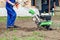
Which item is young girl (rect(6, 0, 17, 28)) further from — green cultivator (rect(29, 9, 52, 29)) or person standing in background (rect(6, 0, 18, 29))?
green cultivator (rect(29, 9, 52, 29))

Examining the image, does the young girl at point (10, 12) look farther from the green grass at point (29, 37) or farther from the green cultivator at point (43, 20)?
the green grass at point (29, 37)

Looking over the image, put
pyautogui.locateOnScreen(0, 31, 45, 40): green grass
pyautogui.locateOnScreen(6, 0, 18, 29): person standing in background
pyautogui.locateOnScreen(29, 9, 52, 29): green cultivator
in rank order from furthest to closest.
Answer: pyautogui.locateOnScreen(6, 0, 18, 29): person standing in background < pyautogui.locateOnScreen(29, 9, 52, 29): green cultivator < pyautogui.locateOnScreen(0, 31, 45, 40): green grass

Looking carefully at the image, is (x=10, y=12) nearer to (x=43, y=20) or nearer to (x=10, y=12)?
(x=10, y=12)

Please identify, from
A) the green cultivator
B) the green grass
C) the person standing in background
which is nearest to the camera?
the green grass

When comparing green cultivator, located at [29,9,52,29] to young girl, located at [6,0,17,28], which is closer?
green cultivator, located at [29,9,52,29]

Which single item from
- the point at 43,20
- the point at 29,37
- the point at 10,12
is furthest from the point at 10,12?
the point at 29,37

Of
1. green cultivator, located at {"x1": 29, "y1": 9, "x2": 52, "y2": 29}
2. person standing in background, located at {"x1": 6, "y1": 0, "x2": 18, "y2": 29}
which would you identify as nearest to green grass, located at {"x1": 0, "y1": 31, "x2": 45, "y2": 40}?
green cultivator, located at {"x1": 29, "y1": 9, "x2": 52, "y2": 29}

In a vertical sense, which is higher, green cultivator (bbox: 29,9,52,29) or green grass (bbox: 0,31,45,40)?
green cultivator (bbox: 29,9,52,29)

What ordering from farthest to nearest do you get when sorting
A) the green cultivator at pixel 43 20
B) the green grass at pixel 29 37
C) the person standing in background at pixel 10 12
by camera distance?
the person standing in background at pixel 10 12 < the green cultivator at pixel 43 20 < the green grass at pixel 29 37

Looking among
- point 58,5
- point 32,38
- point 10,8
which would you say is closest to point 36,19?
point 10,8

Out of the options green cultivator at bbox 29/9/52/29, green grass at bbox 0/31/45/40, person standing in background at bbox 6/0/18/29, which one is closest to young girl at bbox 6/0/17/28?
person standing in background at bbox 6/0/18/29

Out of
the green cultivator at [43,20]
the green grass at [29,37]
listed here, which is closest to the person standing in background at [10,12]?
the green cultivator at [43,20]

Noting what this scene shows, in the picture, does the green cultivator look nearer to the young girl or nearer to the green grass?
the young girl

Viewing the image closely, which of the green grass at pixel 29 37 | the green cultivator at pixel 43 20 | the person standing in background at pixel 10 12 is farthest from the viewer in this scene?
the person standing in background at pixel 10 12
